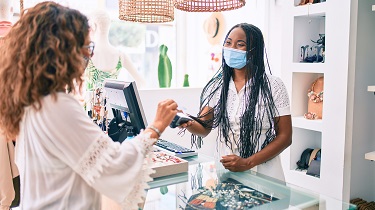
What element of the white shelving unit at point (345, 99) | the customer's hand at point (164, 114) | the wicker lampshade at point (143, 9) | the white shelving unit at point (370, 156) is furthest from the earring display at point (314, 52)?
the customer's hand at point (164, 114)

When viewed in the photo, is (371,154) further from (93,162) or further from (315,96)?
(93,162)

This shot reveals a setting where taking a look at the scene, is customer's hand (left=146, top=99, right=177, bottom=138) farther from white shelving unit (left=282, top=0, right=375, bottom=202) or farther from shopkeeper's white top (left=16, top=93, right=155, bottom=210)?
white shelving unit (left=282, top=0, right=375, bottom=202)

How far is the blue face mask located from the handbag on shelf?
1065 mm

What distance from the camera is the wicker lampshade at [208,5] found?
2.07 m

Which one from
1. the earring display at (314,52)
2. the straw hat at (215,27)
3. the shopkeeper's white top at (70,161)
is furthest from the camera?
the straw hat at (215,27)

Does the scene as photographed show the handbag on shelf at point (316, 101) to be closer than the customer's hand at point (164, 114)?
No

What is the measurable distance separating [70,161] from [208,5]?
140 cm

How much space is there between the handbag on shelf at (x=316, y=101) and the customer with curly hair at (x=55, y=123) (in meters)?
2.03

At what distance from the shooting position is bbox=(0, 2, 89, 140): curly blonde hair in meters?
0.97

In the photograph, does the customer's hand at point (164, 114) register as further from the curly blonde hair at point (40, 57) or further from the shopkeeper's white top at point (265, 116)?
the shopkeeper's white top at point (265, 116)

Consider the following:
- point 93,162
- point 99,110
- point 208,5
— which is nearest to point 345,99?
point 208,5

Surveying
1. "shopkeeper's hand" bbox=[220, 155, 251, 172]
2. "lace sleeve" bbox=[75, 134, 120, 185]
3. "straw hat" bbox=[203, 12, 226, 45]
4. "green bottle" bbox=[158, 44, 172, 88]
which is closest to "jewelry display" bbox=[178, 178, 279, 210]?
"shopkeeper's hand" bbox=[220, 155, 251, 172]

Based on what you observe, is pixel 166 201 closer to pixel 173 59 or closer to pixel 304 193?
pixel 304 193

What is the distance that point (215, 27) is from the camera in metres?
3.66
